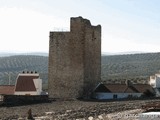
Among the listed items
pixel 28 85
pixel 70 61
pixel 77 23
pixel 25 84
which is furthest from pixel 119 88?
pixel 25 84

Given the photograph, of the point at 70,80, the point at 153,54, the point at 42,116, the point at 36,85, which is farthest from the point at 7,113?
the point at 153,54

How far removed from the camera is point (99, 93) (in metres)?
40.5

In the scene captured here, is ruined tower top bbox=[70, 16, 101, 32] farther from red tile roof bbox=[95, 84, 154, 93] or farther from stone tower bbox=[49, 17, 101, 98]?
red tile roof bbox=[95, 84, 154, 93]

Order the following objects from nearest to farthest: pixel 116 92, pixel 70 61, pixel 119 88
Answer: pixel 70 61, pixel 116 92, pixel 119 88

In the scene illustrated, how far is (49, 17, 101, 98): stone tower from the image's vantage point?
1513 inches

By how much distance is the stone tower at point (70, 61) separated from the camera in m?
38.4

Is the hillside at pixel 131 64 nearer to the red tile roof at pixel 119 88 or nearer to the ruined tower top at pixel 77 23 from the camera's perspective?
the red tile roof at pixel 119 88

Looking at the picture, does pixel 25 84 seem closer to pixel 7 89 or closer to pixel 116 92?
pixel 7 89

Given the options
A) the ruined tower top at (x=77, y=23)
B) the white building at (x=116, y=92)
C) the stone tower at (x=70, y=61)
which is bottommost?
the white building at (x=116, y=92)

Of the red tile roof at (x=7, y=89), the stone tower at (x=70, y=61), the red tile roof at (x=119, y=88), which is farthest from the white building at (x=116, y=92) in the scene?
the red tile roof at (x=7, y=89)

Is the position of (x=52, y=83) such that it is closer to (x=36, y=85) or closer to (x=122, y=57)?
(x=36, y=85)

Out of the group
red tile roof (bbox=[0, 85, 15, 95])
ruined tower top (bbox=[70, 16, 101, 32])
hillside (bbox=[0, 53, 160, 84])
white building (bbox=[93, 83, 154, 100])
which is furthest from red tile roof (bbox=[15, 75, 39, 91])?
hillside (bbox=[0, 53, 160, 84])

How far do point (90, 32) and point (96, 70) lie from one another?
352 centimetres

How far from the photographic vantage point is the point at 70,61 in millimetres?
38500
